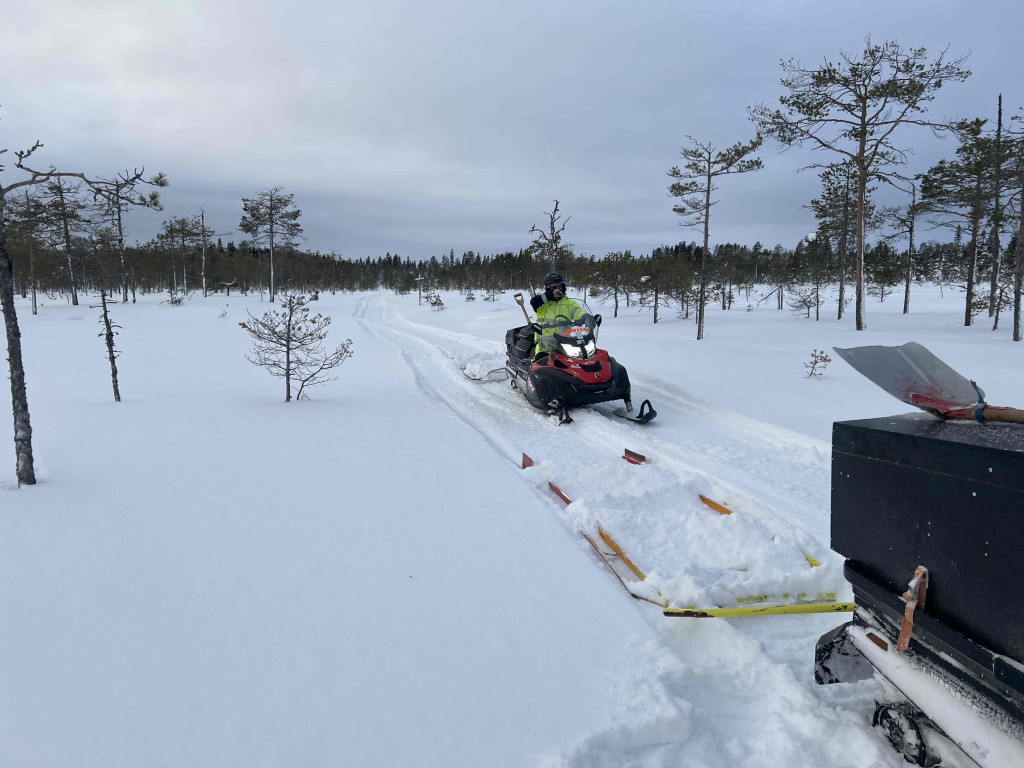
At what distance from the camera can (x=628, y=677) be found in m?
2.29

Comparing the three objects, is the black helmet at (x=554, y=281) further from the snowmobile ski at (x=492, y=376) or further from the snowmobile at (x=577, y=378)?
the snowmobile ski at (x=492, y=376)

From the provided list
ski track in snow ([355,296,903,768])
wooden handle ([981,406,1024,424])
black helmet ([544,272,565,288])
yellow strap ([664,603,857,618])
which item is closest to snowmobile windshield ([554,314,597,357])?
black helmet ([544,272,565,288])

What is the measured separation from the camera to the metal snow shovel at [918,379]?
5.65 feet

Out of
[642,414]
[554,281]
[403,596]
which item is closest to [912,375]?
[403,596]

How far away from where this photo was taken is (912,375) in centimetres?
183

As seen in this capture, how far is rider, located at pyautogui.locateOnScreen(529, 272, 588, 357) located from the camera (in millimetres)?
7500

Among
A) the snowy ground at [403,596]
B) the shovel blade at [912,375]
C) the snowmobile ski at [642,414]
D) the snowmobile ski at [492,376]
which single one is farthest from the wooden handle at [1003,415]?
the snowmobile ski at [492,376]

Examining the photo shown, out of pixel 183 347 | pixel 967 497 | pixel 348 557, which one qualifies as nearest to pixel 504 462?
pixel 348 557

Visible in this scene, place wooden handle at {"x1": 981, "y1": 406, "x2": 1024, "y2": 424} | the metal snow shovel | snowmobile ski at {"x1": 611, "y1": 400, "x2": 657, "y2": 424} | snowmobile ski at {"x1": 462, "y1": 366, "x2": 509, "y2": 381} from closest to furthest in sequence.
Answer: wooden handle at {"x1": 981, "y1": 406, "x2": 1024, "y2": 424} → the metal snow shovel → snowmobile ski at {"x1": 611, "y1": 400, "x2": 657, "y2": 424} → snowmobile ski at {"x1": 462, "y1": 366, "x2": 509, "y2": 381}

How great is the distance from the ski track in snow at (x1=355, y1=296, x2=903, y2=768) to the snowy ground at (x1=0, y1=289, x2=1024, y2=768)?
13 millimetres

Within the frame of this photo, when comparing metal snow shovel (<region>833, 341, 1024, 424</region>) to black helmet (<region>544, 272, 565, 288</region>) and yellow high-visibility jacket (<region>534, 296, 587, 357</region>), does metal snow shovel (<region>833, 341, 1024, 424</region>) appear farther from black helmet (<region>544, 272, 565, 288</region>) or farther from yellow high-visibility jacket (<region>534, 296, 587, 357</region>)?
black helmet (<region>544, 272, 565, 288</region>)

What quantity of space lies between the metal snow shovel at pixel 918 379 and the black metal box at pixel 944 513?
7cm

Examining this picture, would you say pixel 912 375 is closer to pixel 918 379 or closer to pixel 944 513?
pixel 918 379

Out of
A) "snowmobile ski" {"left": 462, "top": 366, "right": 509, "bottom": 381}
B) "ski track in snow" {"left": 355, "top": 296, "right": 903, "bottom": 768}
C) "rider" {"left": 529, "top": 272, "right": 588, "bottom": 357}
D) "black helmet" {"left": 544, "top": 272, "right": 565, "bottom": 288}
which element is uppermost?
"black helmet" {"left": 544, "top": 272, "right": 565, "bottom": 288}
